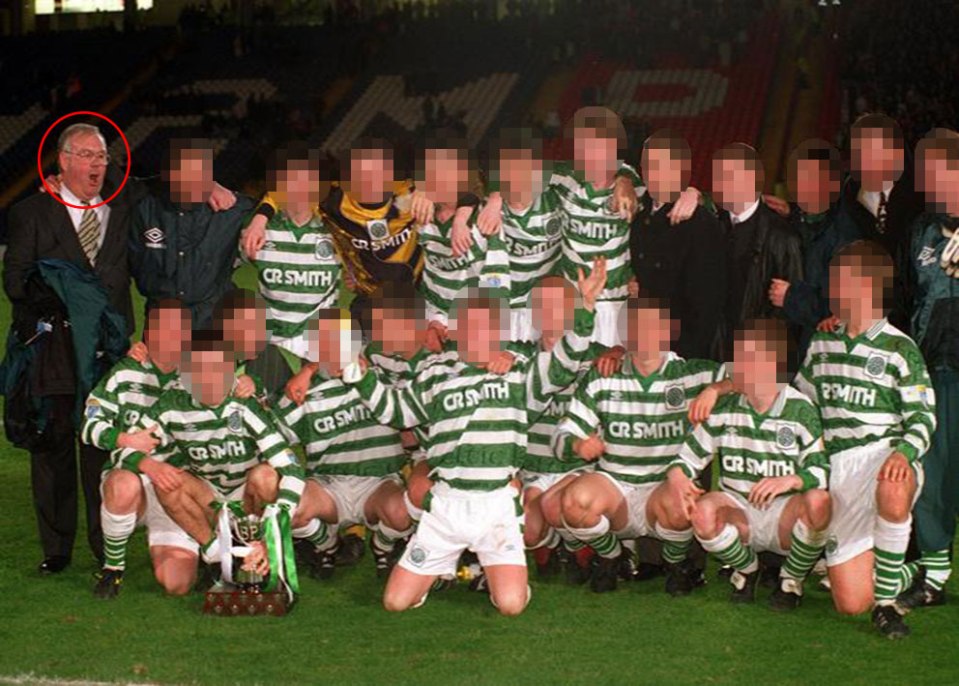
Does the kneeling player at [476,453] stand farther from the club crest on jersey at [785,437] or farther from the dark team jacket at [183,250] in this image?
the dark team jacket at [183,250]

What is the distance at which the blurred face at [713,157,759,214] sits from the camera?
→ 676 cm

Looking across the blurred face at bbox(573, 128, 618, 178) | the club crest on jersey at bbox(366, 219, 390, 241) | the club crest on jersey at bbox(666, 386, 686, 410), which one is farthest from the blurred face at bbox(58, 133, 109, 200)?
the club crest on jersey at bbox(666, 386, 686, 410)

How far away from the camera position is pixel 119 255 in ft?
23.9

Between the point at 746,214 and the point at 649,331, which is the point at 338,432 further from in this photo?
the point at 746,214

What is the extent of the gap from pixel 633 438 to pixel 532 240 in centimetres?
116

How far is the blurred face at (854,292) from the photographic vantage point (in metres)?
6.24

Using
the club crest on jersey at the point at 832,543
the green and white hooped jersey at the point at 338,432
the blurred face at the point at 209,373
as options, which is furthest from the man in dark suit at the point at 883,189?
the blurred face at the point at 209,373


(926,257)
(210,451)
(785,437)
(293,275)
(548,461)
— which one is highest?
(926,257)

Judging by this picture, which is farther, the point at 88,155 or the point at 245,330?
the point at 88,155

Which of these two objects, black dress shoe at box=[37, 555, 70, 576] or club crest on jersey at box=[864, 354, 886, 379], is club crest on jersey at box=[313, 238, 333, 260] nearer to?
black dress shoe at box=[37, 555, 70, 576]

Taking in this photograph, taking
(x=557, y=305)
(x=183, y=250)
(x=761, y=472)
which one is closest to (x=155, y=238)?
(x=183, y=250)

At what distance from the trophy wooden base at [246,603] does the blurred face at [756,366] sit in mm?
2194

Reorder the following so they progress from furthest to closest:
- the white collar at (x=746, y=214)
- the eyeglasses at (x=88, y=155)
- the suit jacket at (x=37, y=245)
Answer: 1. the suit jacket at (x=37, y=245)
2. the eyeglasses at (x=88, y=155)
3. the white collar at (x=746, y=214)

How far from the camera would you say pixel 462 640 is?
6.19 metres
